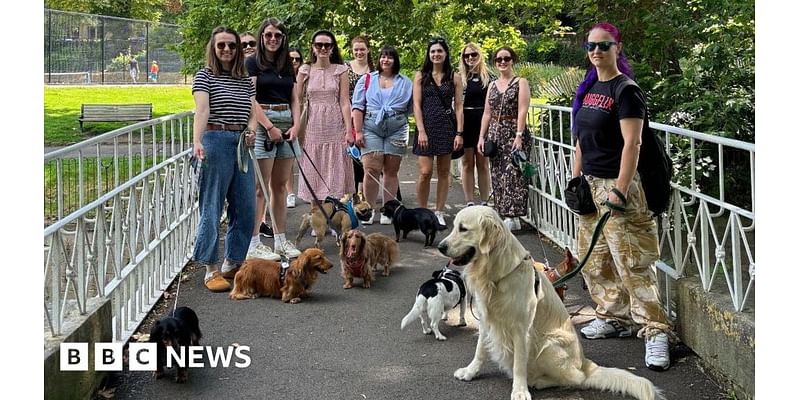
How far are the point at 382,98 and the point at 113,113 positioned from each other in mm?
14027

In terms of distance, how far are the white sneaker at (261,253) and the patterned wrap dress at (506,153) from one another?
2.61 meters

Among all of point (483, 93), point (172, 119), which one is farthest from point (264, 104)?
point (483, 93)

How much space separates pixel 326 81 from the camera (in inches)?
355

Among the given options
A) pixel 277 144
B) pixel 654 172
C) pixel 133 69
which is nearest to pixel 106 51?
pixel 133 69

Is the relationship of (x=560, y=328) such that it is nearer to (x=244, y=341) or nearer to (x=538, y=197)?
(x=244, y=341)

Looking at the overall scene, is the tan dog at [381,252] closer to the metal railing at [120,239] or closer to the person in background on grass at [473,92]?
the metal railing at [120,239]

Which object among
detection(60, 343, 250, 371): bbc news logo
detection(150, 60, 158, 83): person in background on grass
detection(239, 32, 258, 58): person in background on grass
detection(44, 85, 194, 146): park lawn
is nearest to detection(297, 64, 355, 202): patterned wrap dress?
detection(239, 32, 258, 58): person in background on grass

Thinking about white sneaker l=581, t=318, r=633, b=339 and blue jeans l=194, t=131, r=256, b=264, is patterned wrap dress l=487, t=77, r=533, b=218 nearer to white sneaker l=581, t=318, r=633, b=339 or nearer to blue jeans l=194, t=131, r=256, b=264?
blue jeans l=194, t=131, r=256, b=264

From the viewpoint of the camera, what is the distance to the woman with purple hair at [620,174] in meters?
5.00

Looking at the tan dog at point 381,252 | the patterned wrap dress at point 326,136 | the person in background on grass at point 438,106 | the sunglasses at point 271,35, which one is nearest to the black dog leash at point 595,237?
the tan dog at point 381,252

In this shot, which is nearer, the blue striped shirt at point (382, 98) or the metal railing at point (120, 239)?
the metal railing at point (120, 239)

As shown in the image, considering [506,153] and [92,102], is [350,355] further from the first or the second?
[92,102]

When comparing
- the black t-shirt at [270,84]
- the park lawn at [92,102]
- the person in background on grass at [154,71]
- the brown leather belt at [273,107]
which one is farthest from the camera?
the person in background on grass at [154,71]

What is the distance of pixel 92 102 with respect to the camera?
26.6 m
